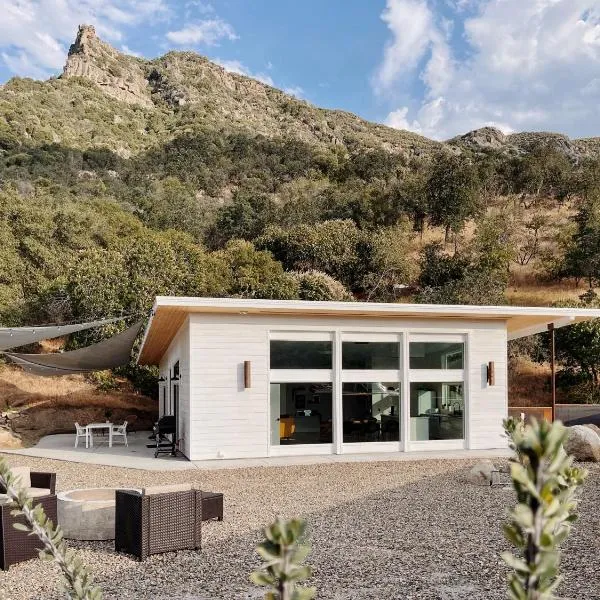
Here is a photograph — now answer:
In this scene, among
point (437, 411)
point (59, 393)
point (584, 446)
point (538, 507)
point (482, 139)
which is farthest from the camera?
point (482, 139)

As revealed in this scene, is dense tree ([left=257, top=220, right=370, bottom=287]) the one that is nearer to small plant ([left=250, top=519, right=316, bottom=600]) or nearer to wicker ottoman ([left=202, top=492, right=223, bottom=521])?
wicker ottoman ([left=202, top=492, right=223, bottom=521])

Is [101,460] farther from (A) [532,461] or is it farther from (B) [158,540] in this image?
(A) [532,461]

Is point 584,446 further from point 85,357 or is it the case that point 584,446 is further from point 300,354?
point 85,357

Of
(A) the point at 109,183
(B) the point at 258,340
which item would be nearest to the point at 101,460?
(B) the point at 258,340

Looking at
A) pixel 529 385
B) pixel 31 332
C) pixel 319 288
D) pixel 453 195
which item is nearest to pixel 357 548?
pixel 31 332

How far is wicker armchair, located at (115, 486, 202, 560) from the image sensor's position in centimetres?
502

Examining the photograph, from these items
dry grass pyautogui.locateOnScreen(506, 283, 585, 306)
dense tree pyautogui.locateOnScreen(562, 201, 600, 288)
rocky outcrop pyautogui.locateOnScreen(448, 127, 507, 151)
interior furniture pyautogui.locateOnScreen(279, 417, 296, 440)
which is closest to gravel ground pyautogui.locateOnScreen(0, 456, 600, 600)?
interior furniture pyautogui.locateOnScreen(279, 417, 296, 440)

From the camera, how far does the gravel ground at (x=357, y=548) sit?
4250mm

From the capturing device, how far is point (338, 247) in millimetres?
29328

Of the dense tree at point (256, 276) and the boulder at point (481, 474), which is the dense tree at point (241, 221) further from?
the boulder at point (481, 474)

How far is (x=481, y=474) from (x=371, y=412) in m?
3.41

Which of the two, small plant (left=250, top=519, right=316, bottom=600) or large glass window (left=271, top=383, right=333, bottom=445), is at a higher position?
small plant (left=250, top=519, right=316, bottom=600)

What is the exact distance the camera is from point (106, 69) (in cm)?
5741

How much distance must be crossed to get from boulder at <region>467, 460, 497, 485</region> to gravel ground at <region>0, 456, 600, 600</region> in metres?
0.16
